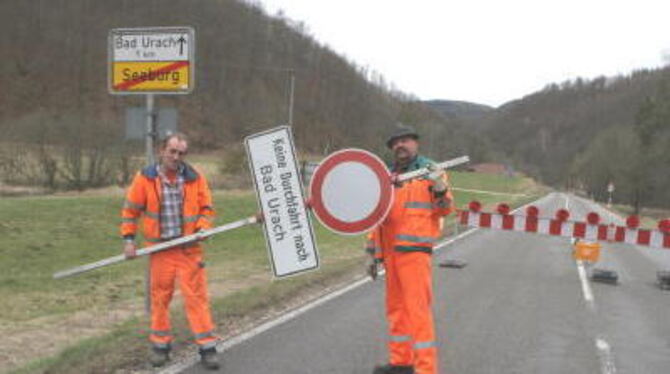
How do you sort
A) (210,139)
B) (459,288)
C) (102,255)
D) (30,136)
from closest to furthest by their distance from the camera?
(459,288) → (102,255) → (30,136) → (210,139)

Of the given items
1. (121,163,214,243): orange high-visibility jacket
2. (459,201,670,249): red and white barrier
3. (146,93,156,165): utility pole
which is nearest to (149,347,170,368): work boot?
(121,163,214,243): orange high-visibility jacket

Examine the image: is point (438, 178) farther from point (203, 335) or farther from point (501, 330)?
point (501, 330)

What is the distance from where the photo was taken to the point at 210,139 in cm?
10144

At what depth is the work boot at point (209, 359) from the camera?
569cm

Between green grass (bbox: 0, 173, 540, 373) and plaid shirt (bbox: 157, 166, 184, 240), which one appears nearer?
plaid shirt (bbox: 157, 166, 184, 240)

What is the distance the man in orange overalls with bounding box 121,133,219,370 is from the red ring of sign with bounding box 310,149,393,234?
1.08 meters

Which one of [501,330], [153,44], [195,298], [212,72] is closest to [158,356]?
[195,298]

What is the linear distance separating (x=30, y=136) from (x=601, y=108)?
17327 centimetres

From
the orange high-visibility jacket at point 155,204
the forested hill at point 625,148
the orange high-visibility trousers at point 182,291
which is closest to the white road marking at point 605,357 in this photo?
the orange high-visibility trousers at point 182,291

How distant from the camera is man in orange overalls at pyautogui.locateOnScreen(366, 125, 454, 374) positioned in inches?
197

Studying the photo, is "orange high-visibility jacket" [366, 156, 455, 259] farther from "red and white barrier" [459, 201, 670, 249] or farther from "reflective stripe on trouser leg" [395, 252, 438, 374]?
"red and white barrier" [459, 201, 670, 249]

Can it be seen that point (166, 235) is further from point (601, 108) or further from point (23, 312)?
point (601, 108)

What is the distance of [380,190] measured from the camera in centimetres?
518

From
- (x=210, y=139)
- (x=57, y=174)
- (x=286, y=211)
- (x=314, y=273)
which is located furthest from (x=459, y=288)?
(x=210, y=139)
